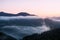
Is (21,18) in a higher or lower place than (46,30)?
higher

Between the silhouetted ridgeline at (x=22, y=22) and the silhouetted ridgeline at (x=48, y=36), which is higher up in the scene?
the silhouetted ridgeline at (x=22, y=22)

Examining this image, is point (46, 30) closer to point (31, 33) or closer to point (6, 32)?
point (31, 33)

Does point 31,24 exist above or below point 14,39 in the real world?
above

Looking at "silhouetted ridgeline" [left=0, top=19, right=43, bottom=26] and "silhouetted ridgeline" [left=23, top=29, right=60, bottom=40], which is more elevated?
"silhouetted ridgeline" [left=0, top=19, right=43, bottom=26]

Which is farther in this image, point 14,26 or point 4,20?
point 14,26

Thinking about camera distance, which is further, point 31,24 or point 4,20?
point 31,24

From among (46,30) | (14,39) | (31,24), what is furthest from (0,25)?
(46,30)

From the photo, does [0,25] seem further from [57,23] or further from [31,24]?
[57,23]

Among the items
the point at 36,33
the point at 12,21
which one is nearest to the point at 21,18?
the point at 12,21
